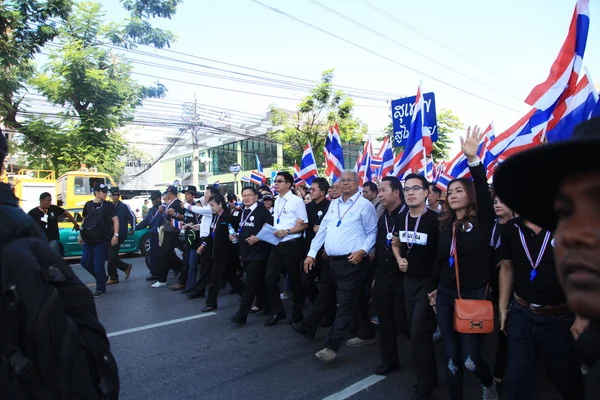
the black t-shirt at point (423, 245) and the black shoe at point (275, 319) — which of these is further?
the black shoe at point (275, 319)

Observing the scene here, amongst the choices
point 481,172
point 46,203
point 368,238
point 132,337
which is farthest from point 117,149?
point 481,172

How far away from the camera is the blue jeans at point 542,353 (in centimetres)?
271

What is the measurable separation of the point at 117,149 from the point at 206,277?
15102 millimetres

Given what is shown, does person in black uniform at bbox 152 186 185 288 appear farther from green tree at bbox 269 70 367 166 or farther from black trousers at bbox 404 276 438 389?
green tree at bbox 269 70 367 166

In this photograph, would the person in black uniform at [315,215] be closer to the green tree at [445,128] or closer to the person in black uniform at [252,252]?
the person in black uniform at [252,252]

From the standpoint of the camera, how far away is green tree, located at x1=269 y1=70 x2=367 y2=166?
23469mm

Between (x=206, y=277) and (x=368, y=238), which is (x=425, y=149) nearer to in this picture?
→ (x=368, y=238)

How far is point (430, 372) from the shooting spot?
3.50m

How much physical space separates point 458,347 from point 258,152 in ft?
133

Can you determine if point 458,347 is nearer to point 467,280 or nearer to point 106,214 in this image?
Answer: point 467,280

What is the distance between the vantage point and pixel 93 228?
7.64 m

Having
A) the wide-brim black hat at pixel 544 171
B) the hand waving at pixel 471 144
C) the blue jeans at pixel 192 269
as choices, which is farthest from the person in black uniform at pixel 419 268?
the blue jeans at pixel 192 269

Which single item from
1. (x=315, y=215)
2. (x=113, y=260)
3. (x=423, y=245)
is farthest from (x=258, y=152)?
(x=423, y=245)

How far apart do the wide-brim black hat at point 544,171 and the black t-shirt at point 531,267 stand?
1.84 meters
